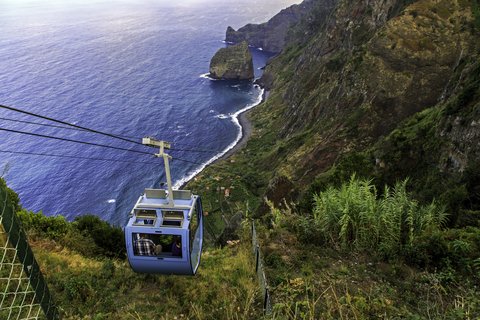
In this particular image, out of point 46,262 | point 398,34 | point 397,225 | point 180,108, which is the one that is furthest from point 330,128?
point 180,108

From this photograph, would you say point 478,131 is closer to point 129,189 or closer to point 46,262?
point 46,262

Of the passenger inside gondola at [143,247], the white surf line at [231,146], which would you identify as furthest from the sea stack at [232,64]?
the passenger inside gondola at [143,247]

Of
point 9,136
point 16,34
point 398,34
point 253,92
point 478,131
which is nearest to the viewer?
point 478,131

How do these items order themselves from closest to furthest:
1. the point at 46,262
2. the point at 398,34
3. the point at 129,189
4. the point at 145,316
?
the point at 145,316
the point at 46,262
the point at 398,34
the point at 129,189

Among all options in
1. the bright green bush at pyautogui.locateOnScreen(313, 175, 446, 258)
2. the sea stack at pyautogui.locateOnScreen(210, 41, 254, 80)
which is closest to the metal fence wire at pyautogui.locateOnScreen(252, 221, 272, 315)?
the bright green bush at pyautogui.locateOnScreen(313, 175, 446, 258)

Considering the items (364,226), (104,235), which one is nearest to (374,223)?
(364,226)

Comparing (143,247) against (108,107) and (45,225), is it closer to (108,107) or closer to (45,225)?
(45,225)
